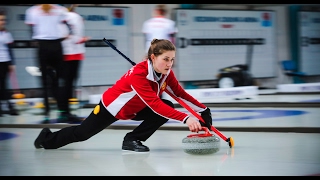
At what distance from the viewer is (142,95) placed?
473cm

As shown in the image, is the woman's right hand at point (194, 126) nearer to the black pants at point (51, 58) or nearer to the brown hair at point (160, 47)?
the brown hair at point (160, 47)

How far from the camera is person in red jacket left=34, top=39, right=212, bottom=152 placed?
Answer: 469cm

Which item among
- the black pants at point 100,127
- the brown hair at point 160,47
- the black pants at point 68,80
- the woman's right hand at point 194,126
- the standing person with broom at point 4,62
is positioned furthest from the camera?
the standing person with broom at point 4,62

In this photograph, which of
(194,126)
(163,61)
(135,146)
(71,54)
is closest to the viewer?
(194,126)

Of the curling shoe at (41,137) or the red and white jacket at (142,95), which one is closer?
the red and white jacket at (142,95)

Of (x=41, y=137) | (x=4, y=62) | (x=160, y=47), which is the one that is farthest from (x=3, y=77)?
(x=160, y=47)

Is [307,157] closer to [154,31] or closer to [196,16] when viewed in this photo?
[154,31]

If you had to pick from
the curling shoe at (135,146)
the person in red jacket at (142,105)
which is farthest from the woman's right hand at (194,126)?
the curling shoe at (135,146)

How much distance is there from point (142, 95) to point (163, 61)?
0.31m

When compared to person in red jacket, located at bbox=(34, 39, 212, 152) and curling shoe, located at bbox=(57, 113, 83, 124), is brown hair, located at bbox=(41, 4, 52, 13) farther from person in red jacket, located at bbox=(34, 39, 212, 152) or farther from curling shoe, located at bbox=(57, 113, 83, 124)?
person in red jacket, located at bbox=(34, 39, 212, 152)

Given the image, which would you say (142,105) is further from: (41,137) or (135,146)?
(41,137)

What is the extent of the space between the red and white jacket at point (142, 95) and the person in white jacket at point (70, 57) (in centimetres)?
248

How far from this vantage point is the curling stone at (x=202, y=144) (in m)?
4.76

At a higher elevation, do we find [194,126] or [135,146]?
[194,126]
